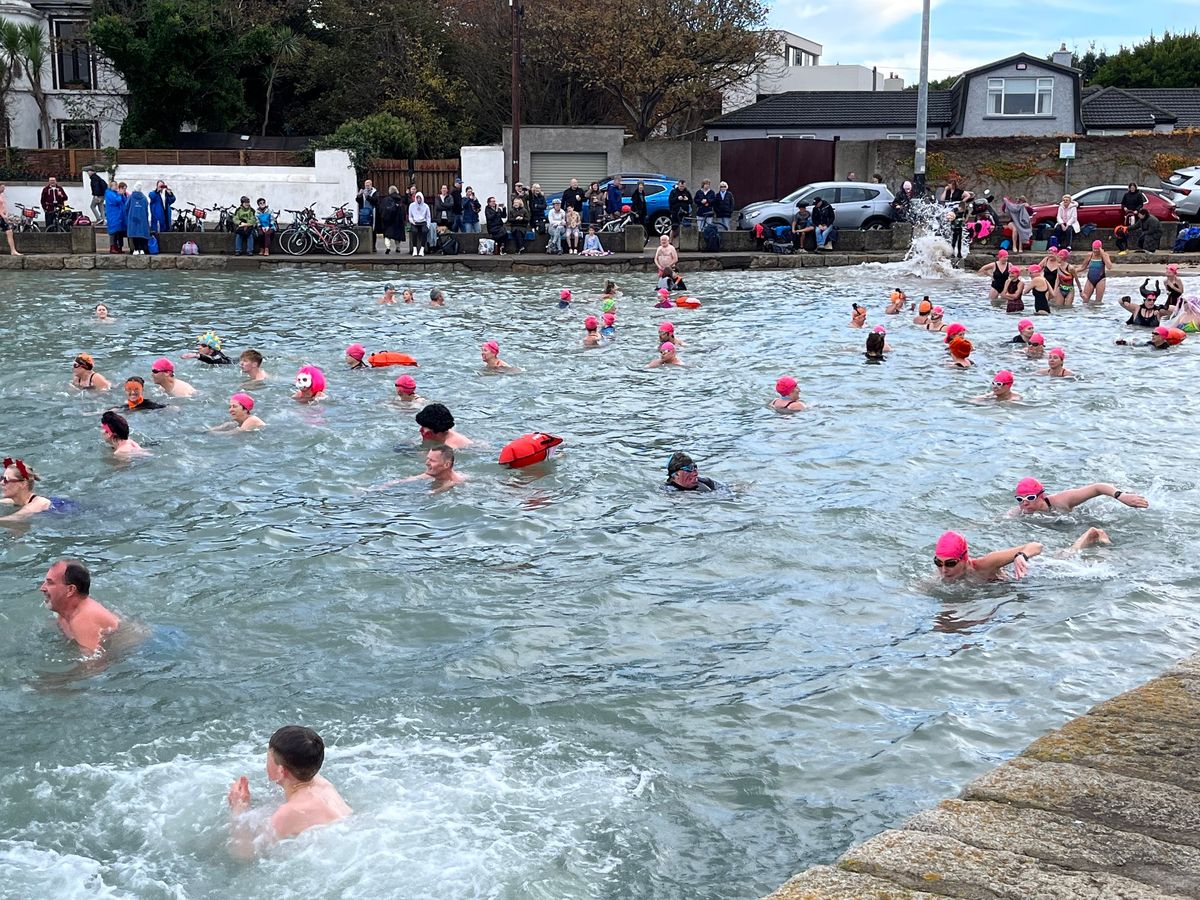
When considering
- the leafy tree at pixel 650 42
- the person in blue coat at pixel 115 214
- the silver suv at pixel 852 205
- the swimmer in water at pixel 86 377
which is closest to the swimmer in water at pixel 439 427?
the swimmer in water at pixel 86 377

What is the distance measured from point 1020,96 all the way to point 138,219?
31.6m

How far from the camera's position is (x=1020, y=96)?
45031 mm

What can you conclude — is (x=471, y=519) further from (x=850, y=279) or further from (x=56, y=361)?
(x=850, y=279)

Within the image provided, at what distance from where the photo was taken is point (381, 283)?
1077 inches

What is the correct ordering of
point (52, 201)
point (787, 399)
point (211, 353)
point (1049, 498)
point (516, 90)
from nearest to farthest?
point (1049, 498)
point (787, 399)
point (211, 353)
point (52, 201)
point (516, 90)

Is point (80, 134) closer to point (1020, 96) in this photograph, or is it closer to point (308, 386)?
point (1020, 96)

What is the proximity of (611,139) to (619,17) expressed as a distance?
5.48 metres

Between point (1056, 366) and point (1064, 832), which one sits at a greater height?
point (1056, 366)

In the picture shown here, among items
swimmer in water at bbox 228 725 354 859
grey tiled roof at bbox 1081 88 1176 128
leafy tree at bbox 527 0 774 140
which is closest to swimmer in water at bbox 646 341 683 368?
swimmer in water at bbox 228 725 354 859

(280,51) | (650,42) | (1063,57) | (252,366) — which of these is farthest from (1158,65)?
(252,366)

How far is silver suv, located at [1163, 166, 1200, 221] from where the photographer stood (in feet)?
104

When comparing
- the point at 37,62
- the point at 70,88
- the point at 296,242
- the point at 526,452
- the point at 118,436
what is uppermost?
the point at 37,62

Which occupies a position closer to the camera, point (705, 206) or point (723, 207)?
point (705, 206)

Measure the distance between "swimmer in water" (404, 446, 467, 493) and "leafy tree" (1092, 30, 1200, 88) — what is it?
63924 millimetres
